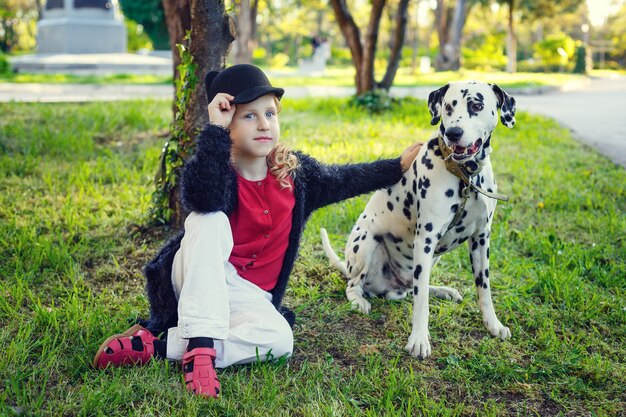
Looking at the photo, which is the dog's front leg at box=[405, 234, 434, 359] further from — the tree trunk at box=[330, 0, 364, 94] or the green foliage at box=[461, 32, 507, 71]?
the green foliage at box=[461, 32, 507, 71]

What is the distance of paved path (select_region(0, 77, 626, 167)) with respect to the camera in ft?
32.1

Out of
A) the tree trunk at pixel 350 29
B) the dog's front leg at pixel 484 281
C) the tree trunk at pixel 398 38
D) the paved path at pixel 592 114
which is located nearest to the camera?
the dog's front leg at pixel 484 281

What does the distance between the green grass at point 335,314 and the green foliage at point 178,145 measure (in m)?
0.26

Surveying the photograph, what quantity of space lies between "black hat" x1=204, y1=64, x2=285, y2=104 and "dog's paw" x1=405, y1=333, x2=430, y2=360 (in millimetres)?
1465

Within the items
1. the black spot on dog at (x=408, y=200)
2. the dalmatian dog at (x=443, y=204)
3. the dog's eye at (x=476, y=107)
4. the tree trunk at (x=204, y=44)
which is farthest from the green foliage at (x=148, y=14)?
the dog's eye at (x=476, y=107)

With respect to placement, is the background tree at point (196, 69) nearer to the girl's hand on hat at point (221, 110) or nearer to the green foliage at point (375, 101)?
the girl's hand on hat at point (221, 110)

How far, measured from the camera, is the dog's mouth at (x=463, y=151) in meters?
3.12

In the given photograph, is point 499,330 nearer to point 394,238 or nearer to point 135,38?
point 394,238

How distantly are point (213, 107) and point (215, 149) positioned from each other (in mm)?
213

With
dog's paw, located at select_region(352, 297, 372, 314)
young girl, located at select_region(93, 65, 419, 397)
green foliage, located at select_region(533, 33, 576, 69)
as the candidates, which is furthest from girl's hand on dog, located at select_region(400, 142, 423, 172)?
green foliage, located at select_region(533, 33, 576, 69)

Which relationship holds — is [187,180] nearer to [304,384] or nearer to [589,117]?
[304,384]

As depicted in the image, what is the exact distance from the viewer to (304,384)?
3004mm

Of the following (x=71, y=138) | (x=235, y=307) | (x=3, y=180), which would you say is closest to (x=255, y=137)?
(x=235, y=307)

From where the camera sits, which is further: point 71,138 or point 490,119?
point 71,138
